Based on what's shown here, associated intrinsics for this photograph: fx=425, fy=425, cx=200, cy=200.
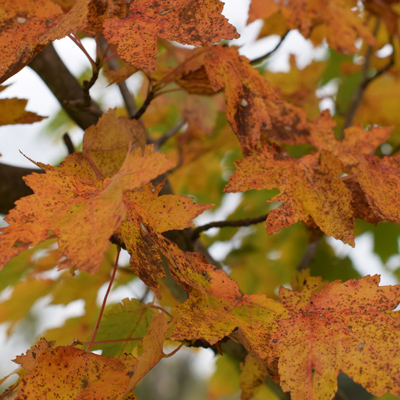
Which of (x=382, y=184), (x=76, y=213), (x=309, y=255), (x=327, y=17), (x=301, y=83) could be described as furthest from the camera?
(x=301, y=83)

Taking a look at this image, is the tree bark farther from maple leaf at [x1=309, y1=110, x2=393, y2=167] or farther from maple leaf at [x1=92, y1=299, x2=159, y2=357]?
maple leaf at [x1=309, y1=110, x2=393, y2=167]

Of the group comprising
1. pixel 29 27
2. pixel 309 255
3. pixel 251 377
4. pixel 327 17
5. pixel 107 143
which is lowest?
pixel 309 255

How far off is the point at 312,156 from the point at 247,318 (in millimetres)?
227

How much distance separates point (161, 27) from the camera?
44 cm

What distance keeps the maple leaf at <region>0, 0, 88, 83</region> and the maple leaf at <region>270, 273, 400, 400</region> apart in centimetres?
37

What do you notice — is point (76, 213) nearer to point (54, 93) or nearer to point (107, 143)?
point (107, 143)

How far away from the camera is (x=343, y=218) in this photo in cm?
47

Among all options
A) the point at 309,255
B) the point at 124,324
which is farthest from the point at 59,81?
the point at 309,255

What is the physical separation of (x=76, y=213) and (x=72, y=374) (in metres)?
0.18

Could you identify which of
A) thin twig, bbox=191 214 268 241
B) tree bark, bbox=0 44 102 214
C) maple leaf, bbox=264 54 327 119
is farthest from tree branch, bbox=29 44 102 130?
maple leaf, bbox=264 54 327 119

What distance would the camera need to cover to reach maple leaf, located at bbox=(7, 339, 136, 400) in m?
0.41

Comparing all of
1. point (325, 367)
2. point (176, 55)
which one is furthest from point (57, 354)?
point (176, 55)

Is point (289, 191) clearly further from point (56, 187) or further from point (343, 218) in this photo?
point (56, 187)

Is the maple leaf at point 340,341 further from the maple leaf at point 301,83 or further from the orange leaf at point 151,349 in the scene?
the maple leaf at point 301,83
